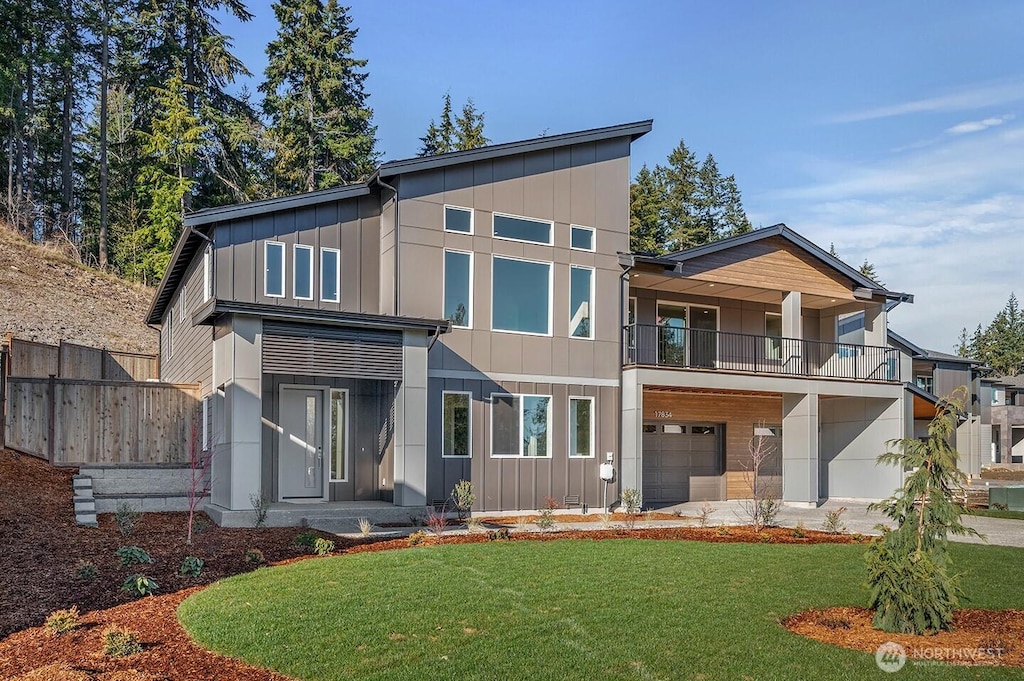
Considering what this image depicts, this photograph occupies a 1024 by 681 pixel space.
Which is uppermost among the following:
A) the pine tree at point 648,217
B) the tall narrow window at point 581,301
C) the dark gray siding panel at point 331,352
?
the pine tree at point 648,217

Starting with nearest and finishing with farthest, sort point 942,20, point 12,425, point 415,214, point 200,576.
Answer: point 200,576 < point 942,20 < point 12,425 < point 415,214

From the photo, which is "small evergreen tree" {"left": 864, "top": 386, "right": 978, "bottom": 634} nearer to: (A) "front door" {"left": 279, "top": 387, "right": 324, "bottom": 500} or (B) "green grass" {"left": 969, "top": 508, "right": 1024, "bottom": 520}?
(A) "front door" {"left": 279, "top": 387, "right": 324, "bottom": 500}

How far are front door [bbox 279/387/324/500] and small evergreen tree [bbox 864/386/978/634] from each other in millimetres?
10815

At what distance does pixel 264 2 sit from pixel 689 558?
32662 mm

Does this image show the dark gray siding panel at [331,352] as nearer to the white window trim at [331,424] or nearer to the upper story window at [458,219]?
the white window trim at [331,424]

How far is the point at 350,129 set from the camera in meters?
34.8

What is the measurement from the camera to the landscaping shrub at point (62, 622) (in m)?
7.07

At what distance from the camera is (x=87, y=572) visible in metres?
9.12

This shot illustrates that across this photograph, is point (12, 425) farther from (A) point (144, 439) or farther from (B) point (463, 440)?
(B) point (463, 440)

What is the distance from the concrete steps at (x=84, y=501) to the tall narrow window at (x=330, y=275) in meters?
5.32

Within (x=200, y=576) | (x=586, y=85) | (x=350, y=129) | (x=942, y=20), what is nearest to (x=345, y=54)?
(x=350, y=129)

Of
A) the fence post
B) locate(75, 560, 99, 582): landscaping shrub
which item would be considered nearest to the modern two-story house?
the fence post

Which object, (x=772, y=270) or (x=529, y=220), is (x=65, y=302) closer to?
(x=529, y=220)

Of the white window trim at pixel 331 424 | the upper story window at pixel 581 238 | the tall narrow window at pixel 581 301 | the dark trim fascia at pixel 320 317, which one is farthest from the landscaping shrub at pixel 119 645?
the upper story window at pixel 581 238
